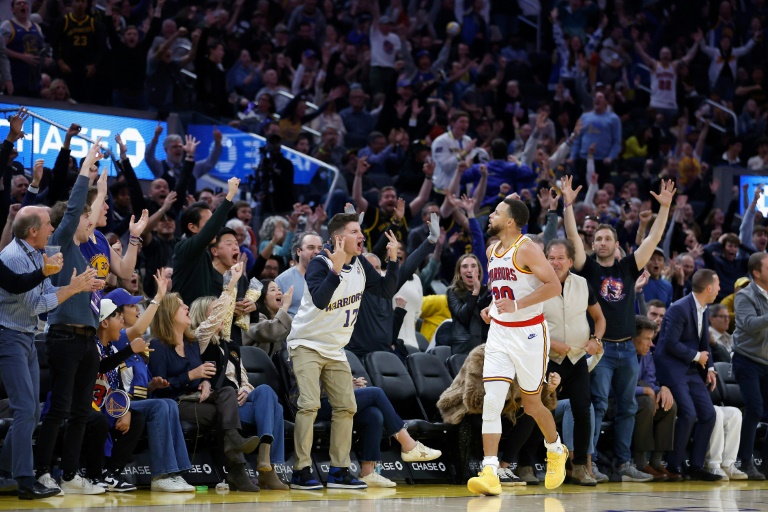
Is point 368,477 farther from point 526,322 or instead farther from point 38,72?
point 38,72

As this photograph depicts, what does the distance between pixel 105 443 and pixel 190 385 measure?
2.50 feet

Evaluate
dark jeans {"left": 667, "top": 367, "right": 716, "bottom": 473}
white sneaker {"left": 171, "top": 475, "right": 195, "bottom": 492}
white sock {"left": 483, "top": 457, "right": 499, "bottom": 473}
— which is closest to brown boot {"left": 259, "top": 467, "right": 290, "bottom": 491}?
white sneaker {"left": 171, "top": 475, "right": 195, "bottom": 492}

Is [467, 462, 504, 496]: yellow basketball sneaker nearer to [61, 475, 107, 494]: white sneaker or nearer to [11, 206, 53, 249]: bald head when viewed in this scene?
[61, 475, 107, 494]: white sneaker

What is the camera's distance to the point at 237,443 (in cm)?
856

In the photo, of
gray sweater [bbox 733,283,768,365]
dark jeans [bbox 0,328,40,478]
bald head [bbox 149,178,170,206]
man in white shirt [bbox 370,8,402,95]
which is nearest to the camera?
dark jeans [bbox 0,328,40,478]

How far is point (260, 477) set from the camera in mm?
8898

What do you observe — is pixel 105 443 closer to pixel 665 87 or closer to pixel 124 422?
pixel 124 422

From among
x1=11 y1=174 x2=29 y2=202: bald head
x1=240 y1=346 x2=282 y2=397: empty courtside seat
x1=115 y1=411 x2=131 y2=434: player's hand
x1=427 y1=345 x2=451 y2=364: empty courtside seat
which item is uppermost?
x1=11 y1=174 x2=29 y2=202: bald head

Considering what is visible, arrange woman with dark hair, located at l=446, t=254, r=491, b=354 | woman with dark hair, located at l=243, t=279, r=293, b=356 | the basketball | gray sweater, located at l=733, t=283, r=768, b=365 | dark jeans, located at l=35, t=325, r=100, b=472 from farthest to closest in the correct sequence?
the basketball, gray sweater, located at l=733, t=283, r=768, b=365, woman with dark hair, located at l=446, t=254, r=491, b=354, woman with dark hair, located at l=243, t=279, r=293, b=356, dark jeans, located at l=35, t=325, r=100, b=472

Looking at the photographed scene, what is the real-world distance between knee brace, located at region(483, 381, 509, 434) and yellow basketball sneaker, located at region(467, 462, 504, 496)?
316 mm

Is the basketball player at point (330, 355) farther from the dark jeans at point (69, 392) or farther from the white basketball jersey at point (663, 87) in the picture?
the white basketball jersey at point (663, 87)

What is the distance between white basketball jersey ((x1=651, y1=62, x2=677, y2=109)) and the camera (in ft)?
71.2

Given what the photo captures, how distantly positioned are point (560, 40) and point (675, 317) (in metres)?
12.1

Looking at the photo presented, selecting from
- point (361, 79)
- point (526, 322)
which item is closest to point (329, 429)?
point (526, 322)
